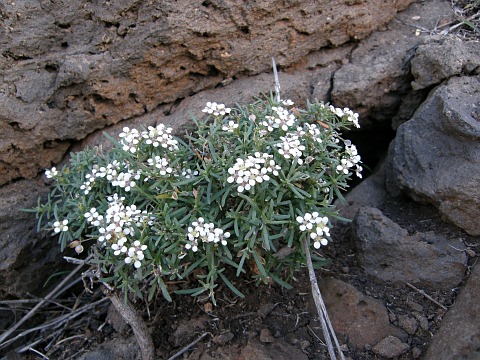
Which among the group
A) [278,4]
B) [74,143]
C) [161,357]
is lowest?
[161,357]

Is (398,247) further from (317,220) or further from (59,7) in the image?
(59,7)

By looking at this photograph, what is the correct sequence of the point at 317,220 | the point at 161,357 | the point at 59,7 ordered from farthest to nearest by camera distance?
the point at 59,7 → the point at 161,357 → the point at 317,220

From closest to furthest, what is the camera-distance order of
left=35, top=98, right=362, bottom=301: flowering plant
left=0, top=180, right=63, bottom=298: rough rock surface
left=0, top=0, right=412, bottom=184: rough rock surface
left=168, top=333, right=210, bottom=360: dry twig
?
left=35, top=98, right=362, bottom=301: flowering plant
left=168, top=333, right=210, bottom=360: dry twig
left=0, top=0, right=412, bottom=184: rough rock surface
left=0, top=180, right=63, bottom=298: rough rock surface

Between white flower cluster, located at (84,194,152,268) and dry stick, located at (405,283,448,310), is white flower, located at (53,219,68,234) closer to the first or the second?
white flower cluster, located at (84,194,152,268)

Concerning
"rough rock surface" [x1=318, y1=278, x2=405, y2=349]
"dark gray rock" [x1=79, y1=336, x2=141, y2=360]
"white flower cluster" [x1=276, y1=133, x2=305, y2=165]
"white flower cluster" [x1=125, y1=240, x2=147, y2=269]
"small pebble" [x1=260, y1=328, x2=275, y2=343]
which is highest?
"white flower cluster" [x1=276, y1=133, x2=305, y2=165]

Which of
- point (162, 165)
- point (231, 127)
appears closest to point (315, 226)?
point (231, 127)

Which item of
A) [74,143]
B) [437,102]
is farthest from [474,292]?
[74,143]

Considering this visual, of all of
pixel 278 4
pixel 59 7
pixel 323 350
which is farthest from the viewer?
pixel 278 4

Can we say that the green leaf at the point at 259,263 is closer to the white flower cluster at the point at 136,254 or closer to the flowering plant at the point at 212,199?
the flowering plant at the point at 212,199

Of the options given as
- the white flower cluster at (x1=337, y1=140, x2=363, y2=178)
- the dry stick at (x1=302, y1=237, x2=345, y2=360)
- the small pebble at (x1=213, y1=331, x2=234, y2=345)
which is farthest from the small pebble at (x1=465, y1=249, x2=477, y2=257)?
the small pebble at (x1=213, y1=331, x2=234, y2=345)
